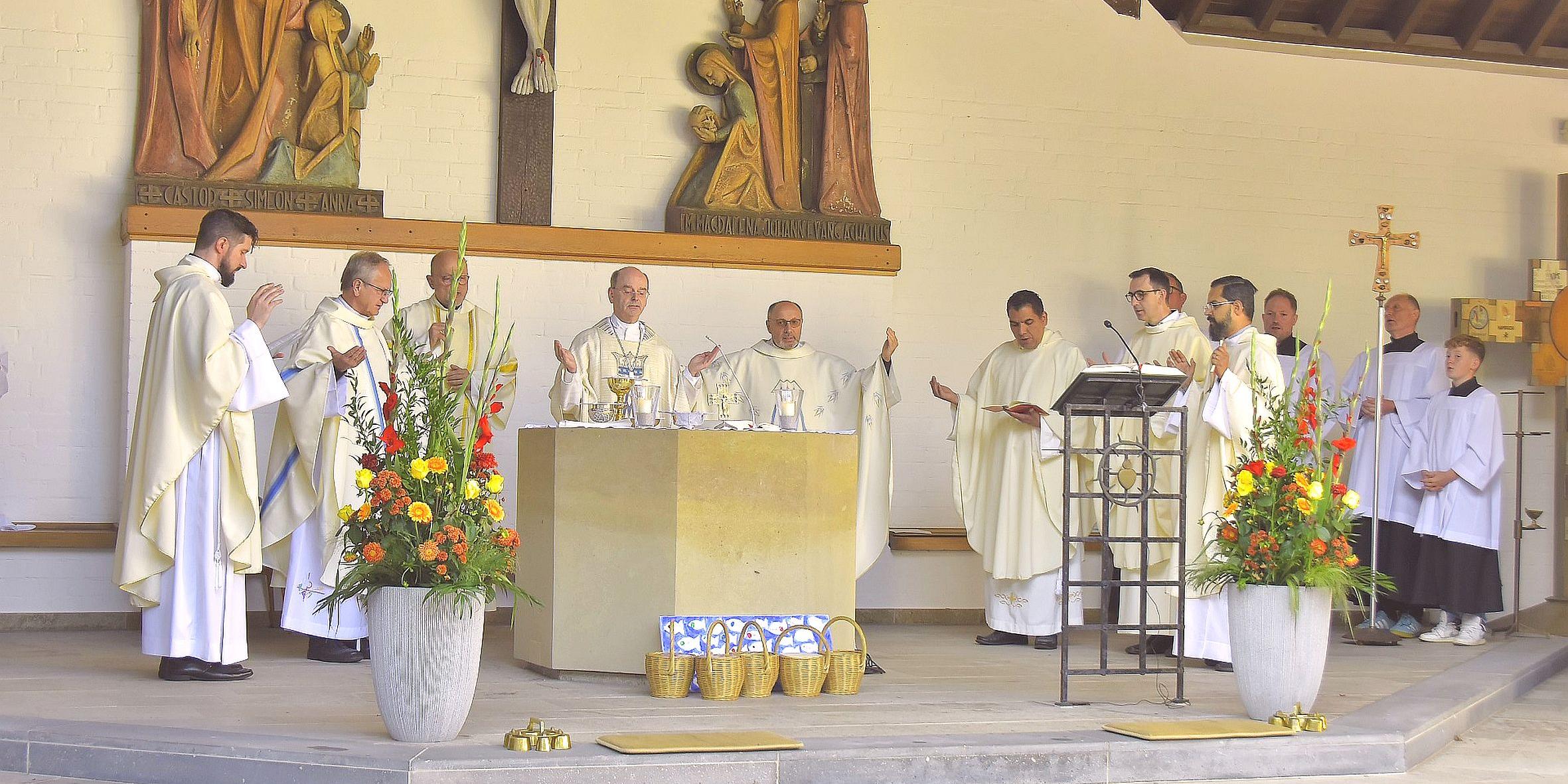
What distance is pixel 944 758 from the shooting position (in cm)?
488

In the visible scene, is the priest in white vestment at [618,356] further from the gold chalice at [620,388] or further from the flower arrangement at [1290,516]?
the flower arrangement at [1290,516]

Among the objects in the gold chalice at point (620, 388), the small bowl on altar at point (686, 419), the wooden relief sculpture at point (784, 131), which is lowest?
the small bowl on altar at point (686, 419)

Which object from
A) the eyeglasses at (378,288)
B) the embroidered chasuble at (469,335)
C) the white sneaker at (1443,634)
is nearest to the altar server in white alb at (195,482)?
the eyeglasses at (378,288)

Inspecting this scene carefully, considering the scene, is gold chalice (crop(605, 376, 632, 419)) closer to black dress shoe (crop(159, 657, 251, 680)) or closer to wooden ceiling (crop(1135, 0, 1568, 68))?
black dress shoe (crop(159, 657, 251, 680))

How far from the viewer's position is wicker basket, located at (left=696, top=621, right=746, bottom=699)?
586 cm

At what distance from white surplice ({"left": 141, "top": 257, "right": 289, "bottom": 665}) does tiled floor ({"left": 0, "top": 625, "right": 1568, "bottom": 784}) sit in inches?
6.7

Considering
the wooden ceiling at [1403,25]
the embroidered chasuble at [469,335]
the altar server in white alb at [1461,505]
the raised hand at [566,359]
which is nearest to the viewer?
the raised hand at [566,359]

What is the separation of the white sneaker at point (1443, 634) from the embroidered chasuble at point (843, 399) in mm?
2991

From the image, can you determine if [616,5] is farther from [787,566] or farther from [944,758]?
[944,758]

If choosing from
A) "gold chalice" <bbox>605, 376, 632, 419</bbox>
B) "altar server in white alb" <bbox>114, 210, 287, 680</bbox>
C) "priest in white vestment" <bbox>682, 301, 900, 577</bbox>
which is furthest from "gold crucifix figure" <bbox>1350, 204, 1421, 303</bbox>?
Result: "altar server in white alb" <bbox>114, 210, 287, 680</bbox>

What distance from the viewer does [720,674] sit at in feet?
19.2

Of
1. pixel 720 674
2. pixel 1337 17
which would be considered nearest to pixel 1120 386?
pixel 720 674

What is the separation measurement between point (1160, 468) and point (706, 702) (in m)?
2.95

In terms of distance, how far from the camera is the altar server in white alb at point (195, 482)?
6.02 meters
